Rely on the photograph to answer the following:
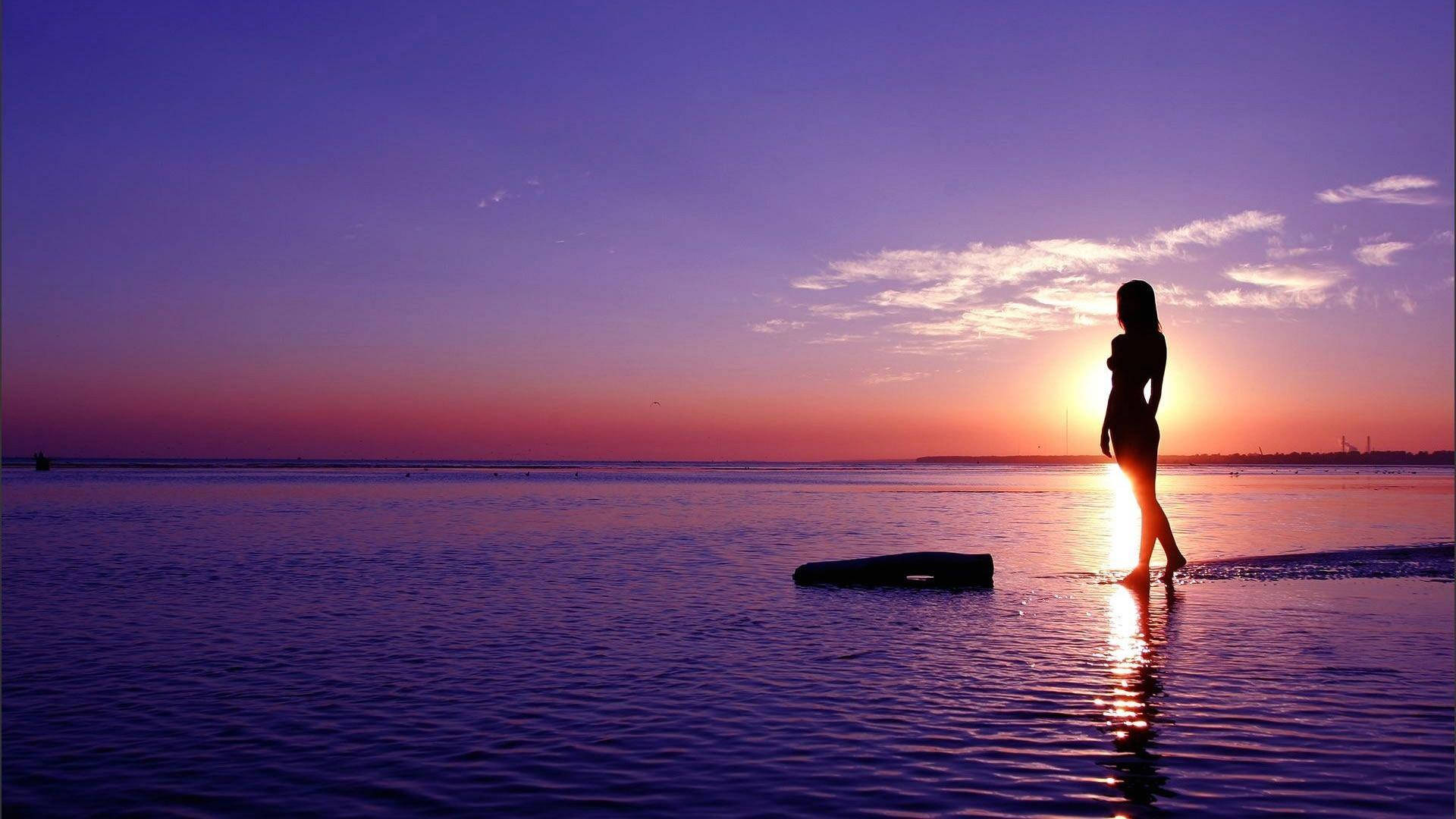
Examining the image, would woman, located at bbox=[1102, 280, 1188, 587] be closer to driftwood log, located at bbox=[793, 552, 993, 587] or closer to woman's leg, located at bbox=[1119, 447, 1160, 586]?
woman's leg, located at bbox=[1119, 447, 1160, 586]

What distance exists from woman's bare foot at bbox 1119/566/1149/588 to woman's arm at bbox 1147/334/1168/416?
261 centimetres

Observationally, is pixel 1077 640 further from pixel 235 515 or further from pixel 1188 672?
pixel 235 515

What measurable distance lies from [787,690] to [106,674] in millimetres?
6752

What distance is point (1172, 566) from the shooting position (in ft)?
55.6

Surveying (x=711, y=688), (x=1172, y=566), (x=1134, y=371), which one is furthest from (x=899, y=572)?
(x=711, y=688)

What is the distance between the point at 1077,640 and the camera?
11.0 meters

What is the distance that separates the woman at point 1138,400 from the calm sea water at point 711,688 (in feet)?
4.62

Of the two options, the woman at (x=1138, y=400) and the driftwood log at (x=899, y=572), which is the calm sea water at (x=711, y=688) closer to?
the driftwood log at (x=899, y=572)

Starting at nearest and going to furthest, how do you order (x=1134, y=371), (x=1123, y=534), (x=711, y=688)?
1. (x=711, y=688)
2. (x=1134, y=371)
3. (x=1123, y=534)

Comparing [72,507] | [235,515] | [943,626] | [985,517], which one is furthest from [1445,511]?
[72,507]

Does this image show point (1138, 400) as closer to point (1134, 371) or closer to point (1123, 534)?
point (1134, 371)

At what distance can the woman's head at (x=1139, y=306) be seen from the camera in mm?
16062

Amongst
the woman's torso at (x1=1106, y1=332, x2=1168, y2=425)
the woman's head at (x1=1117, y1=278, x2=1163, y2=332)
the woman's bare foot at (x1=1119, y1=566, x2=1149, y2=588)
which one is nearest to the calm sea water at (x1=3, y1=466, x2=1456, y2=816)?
the woman's bare foot at (x1=1119, y1=566, x2=1149, y2=588)

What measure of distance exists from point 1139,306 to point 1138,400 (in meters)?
1.53
